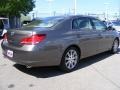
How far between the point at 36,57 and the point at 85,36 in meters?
1.91

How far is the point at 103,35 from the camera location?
7797 millimetres

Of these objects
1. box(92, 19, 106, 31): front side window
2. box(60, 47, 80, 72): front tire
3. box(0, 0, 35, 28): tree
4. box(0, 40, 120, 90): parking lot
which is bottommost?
box(0, 40, 120, 90): parking lot

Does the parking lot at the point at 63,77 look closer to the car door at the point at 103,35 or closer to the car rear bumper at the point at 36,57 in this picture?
the car rear bumper at the point at 36,57

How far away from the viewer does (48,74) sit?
6129mm

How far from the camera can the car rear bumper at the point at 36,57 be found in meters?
5.48

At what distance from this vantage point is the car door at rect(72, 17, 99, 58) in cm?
660

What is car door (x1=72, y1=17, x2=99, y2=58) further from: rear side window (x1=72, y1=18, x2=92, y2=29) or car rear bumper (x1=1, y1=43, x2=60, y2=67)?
car rear bumper (x1=1, y1=43, x2=60, y2=67)

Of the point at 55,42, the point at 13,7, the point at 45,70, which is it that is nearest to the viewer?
the point at 55,42

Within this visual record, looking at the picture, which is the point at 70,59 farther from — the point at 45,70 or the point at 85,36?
the point at 85,36

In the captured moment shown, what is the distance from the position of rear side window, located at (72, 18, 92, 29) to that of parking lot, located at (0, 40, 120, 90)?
46.4 inches

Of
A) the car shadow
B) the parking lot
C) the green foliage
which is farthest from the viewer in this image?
the green foliage

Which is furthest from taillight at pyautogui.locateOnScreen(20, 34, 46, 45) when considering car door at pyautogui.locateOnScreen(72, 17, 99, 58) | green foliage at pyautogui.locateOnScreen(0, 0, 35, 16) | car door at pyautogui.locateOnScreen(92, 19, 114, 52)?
green foliage at pyautogui.locateOnScreen(0, 0, 35, 16)

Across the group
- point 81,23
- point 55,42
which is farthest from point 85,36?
point 55,42

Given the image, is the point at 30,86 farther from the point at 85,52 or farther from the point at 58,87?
the point at 85,52
